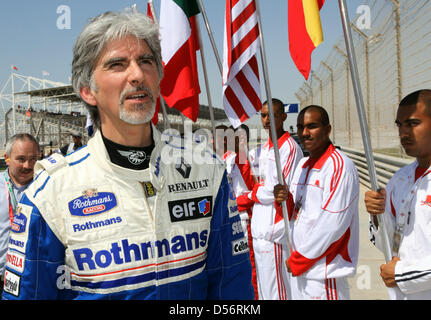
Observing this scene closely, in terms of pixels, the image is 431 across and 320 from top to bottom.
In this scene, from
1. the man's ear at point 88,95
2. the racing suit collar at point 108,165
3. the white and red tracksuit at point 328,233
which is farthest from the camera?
the white and red tracksuit at point 328,233

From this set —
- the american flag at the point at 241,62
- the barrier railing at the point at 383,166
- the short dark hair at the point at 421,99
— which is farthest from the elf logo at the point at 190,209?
the barrier railing at the point at 383,166

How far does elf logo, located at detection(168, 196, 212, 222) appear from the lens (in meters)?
1.53

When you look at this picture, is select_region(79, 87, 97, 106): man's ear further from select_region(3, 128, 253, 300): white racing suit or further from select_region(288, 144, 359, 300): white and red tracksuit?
select_region(288, 144, 359, 300): white and red tracksuit

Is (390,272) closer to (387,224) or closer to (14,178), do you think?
(387,224)

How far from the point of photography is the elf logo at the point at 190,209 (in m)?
1.53

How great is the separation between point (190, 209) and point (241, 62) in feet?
7.59

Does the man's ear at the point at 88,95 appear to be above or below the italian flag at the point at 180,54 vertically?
below

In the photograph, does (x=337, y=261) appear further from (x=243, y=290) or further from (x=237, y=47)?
(x=237, y=47)

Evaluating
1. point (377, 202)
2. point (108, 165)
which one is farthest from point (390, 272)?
point (108, 165)

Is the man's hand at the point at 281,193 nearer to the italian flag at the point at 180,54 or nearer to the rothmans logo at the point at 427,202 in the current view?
the rothmans logo at the point at 427,202

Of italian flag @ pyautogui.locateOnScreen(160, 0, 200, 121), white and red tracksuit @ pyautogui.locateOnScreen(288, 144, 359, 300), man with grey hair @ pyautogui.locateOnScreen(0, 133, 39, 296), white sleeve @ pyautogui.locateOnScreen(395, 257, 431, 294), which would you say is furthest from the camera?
italian flag @ pyautogui.locateOnScreen(160, 0, 200, 121)

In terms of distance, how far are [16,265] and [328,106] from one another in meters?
15.9

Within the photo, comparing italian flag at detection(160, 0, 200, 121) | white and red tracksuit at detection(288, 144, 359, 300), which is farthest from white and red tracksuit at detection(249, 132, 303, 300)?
italian flag at detection(160, 0, 200, 121)

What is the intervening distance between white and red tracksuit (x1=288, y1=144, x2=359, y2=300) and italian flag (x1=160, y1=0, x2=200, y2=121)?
184 centimetres
